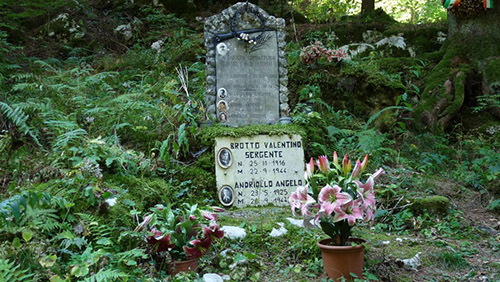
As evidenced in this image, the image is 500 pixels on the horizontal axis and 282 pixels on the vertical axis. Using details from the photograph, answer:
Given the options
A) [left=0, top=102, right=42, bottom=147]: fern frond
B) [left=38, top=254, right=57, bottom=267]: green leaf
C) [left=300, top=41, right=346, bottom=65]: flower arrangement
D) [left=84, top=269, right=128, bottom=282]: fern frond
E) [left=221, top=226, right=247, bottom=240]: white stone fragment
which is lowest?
[left=221, top=226, right=247, bottom=240]: white stone fragment

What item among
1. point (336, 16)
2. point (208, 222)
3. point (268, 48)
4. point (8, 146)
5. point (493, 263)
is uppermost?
point (336, 16)

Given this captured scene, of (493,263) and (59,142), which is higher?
(59,142)

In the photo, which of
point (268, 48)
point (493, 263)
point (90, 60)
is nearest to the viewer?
point (493, 263)

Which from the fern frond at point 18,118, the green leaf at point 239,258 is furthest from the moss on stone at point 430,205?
the fern frond at point 18,118

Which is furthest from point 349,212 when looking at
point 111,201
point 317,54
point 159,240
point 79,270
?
point 317,54

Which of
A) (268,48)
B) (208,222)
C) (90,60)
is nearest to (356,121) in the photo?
(268,48)

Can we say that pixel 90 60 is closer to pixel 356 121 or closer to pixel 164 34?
pixel 164 34

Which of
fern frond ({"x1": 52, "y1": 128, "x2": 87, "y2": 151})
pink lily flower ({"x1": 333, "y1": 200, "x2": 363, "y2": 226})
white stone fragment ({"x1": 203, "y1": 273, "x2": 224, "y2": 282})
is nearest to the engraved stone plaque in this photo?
fern frond ({"x1": 52, "y1": 128, "x2": 87, "y2": 151})

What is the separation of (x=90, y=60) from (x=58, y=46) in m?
1.05

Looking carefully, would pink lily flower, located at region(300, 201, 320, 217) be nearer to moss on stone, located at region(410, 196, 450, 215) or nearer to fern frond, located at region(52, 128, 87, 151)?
moss on stone, located at region(410, 196, 450, 215)

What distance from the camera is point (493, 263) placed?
3.76 metres

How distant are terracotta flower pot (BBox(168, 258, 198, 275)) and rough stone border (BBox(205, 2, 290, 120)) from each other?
3.05 m

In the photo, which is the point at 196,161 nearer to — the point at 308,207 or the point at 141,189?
the point at 141,189

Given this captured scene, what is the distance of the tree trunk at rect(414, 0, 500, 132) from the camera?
7910 millimetres
